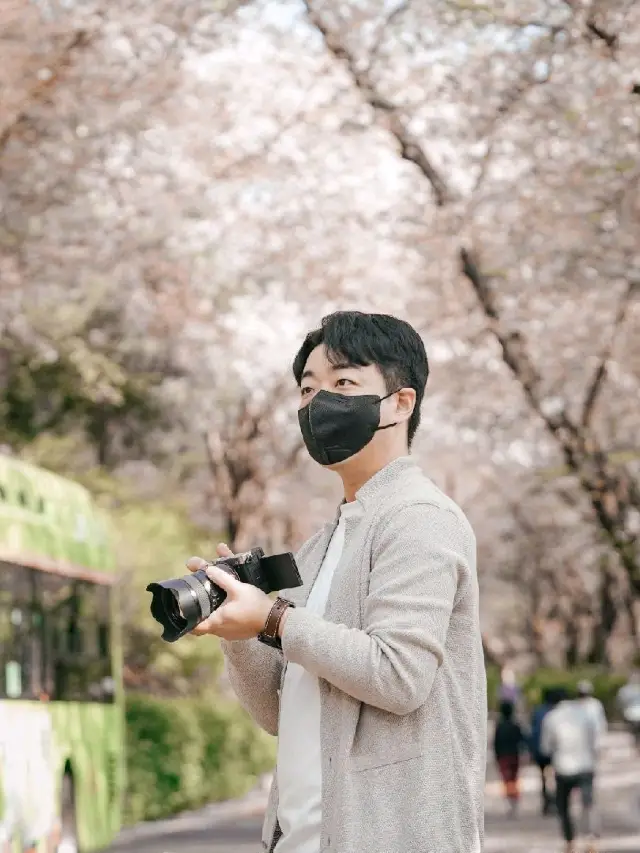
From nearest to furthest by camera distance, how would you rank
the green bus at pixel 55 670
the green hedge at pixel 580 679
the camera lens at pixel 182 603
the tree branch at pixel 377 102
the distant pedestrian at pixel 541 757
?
the camera lens at pixel 182 603 < the green bus at pixel 55 670 < the tree branch at pixel 377 102 < the distant pedestrian at pixel 541 757 < the green hedge at pixel 580 679

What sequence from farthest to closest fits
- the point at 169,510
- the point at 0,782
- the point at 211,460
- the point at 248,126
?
the point at 211,460, the point at 169,510, the point at 248,126, the point at 0,782

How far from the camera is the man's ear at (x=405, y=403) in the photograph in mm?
3527

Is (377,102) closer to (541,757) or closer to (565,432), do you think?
(565,432)

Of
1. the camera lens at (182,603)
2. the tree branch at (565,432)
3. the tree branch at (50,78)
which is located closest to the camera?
the camera lens at (182,603)

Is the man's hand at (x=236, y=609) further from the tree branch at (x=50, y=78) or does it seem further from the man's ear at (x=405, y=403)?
the tree branch at (x=50, y=78)

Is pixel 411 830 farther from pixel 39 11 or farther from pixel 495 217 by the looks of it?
pixel 495 217

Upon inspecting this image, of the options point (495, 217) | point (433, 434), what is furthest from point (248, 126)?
point (433, 434)

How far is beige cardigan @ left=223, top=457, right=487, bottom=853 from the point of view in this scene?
305 cm

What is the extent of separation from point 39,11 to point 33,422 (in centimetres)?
1339

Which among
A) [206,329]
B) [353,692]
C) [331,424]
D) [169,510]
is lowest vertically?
[353,692]

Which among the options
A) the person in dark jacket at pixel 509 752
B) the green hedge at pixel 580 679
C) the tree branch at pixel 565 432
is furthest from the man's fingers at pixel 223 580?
the green hedge at pixel 580 679

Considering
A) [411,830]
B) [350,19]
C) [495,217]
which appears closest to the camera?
[411,830]

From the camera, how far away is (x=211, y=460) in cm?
2928

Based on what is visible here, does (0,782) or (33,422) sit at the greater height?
(33,422)
